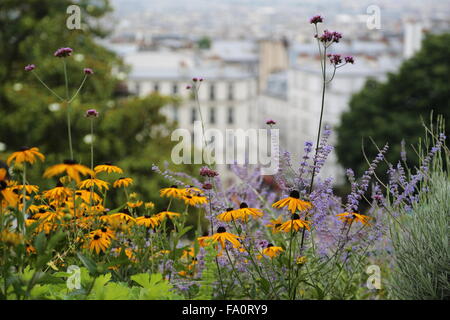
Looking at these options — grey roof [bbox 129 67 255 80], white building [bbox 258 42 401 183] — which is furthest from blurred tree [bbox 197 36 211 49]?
grey roof [bbox 129 67 255 80]

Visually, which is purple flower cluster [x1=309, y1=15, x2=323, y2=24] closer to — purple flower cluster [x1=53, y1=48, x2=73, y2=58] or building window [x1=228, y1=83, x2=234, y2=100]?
purple flower cluster [x1=53, y1=48, x2=73, y2=58]

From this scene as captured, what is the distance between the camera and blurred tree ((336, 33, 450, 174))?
27.8m

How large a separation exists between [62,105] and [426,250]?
15722 millimetres

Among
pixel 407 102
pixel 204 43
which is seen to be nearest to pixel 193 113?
pixel 407 102

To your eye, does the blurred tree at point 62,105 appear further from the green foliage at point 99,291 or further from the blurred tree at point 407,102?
the green foliage at point 99,291

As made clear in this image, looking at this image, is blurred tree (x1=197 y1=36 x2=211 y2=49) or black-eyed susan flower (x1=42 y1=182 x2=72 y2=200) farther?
blurred tree (x1=197 y1=36 x2=211 y2=49)

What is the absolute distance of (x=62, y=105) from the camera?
17906 mm

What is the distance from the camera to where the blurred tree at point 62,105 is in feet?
59.6

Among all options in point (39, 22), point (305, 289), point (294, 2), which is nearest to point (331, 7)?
point (294, 2)

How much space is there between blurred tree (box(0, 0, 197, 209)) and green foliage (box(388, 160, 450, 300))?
13.8 metres

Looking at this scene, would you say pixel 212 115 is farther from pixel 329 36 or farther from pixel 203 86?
pixel 329 36

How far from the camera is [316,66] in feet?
207

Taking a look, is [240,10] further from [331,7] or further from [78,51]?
[78,51]

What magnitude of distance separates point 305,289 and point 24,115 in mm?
15529
